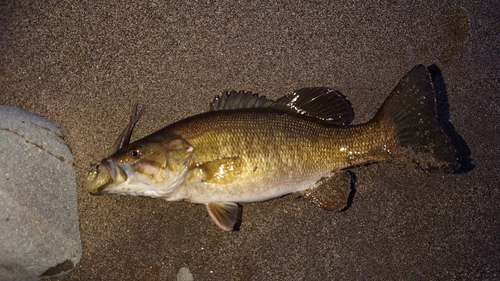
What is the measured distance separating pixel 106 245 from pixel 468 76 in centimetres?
329

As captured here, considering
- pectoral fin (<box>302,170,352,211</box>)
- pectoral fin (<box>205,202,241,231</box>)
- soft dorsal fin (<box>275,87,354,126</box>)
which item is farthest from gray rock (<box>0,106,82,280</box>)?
pectoral fin (<box>302,170,352,211</box>)

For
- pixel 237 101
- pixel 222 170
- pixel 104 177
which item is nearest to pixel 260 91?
pixel 237 101

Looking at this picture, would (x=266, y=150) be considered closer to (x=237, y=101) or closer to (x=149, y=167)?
(x=237, y=101)

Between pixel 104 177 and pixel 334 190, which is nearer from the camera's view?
pixel 104 177

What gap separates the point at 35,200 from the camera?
9.19 feet

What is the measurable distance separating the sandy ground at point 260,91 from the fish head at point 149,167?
1.56ft

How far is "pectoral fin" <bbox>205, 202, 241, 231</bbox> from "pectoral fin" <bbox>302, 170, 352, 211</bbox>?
65cm

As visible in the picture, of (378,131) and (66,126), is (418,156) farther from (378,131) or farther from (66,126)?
(66,126)

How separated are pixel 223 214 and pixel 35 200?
1.46m

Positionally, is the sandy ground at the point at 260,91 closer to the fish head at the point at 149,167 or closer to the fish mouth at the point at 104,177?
the fish mouth at the point at 104,177

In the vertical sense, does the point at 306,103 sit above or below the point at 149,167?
above

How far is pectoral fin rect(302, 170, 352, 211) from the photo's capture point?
2764mm

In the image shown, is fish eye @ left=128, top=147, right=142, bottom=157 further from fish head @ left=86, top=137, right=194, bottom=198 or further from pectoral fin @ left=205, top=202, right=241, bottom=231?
pectoral fin @ left=205, top=202, right=241, bottom=231

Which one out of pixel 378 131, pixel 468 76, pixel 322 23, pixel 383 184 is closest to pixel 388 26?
pixel 322 23
